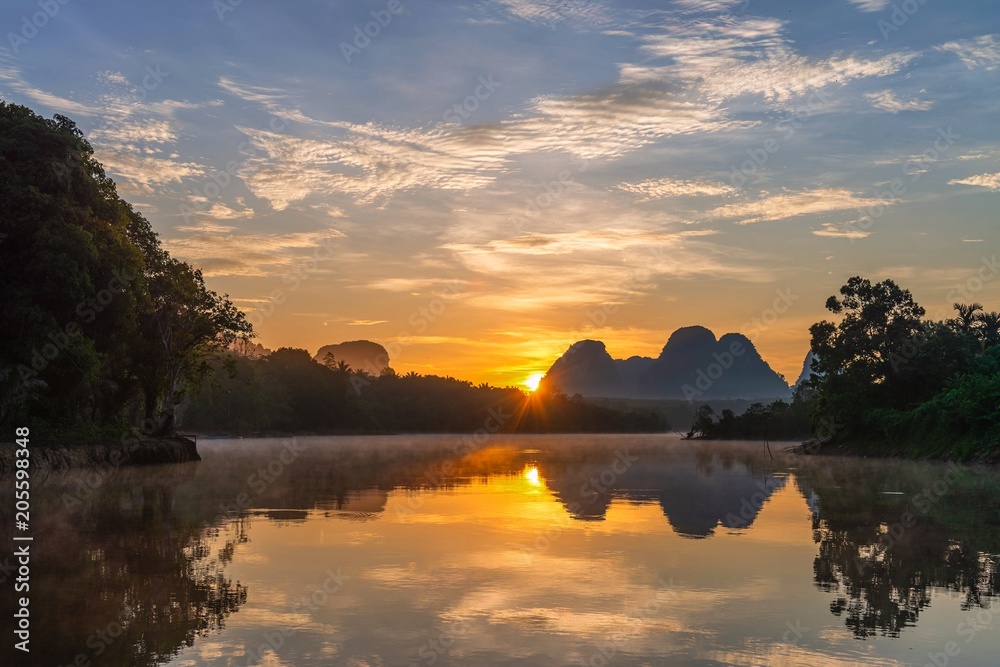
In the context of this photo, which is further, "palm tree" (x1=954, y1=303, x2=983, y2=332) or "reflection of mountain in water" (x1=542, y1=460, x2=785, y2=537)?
"palm tree" (x1=954, y1=303, x2=983, y2=332)

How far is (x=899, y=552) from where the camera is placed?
49.8ft

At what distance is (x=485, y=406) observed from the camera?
188750mm

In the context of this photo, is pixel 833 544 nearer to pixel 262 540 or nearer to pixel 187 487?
pixel 262 540

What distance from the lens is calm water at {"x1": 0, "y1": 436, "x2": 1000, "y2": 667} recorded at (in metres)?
8.98

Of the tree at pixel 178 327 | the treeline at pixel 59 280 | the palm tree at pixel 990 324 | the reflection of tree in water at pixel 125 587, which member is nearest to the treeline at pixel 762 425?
the palm tree at pixel 990 324

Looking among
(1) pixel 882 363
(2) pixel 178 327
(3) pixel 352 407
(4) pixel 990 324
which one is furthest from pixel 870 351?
(3) pixel 352 407

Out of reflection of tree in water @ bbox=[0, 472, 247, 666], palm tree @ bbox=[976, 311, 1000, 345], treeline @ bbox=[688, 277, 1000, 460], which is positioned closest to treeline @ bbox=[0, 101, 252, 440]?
reflection of tree in water @ bbox=[0, 472, 247, 666]

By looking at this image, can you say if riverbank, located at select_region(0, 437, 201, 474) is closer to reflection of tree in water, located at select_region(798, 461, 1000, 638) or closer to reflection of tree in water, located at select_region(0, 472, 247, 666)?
reflection of tree in water, located at select_region(0, 472, 247, 666)

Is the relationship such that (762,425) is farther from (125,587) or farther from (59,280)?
(125,587)

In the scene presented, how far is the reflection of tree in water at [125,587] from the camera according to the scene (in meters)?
9.04

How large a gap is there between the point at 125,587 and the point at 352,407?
13042 centimetres

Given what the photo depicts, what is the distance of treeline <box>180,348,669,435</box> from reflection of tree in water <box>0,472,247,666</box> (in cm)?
7104

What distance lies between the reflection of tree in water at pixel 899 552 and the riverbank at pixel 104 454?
30.5 metres

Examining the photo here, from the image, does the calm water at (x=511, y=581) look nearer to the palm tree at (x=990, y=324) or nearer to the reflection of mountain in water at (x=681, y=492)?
the reflection of mountain in water at (x=681, y=492)
